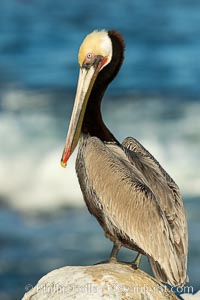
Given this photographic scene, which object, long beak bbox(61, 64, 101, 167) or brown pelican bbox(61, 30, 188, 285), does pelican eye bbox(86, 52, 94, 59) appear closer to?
brown pelican bbox(61, 30, 188, 285)

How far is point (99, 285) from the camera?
1042 cm

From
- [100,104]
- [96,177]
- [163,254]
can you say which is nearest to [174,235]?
[163,254]

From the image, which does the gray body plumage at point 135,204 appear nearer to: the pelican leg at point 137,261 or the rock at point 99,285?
the pelican leg at point 137,261

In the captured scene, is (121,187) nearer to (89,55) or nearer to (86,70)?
(86,70)

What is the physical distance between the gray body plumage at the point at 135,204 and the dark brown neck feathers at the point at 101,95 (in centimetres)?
12

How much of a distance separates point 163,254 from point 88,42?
289cm

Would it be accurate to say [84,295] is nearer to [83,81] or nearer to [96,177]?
[96,177]

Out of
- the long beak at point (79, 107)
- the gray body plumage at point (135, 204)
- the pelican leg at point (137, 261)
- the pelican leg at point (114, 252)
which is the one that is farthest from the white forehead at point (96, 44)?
the pelican leg at point (137, 261)

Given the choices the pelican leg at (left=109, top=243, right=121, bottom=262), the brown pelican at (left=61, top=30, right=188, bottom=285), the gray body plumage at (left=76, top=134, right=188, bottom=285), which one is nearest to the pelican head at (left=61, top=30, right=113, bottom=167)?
the brown pelican at (left=61, top=30, right=188, bottom=285)

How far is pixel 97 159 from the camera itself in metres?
11.3

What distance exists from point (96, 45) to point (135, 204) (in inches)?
84.0

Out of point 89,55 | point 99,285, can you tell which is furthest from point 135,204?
point 89,55

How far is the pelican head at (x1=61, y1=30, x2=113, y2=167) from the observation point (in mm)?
11773

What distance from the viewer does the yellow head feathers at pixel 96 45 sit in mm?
11797
